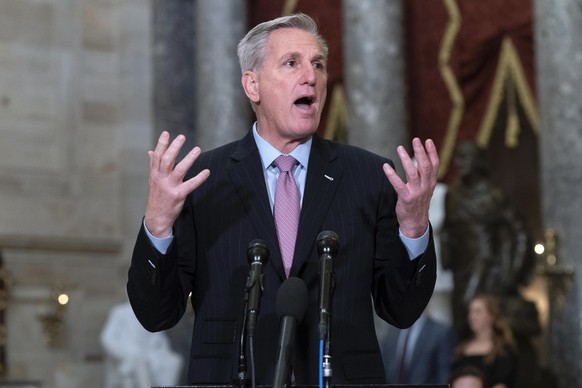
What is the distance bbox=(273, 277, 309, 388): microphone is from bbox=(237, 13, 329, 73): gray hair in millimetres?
857

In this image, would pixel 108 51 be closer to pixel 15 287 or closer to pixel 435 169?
pixel 15 287

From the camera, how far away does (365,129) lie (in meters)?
12.8

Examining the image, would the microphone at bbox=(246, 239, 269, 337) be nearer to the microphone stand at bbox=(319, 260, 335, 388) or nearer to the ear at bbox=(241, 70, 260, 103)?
the microphone stand at bbox=(319, 260, 335, 388)

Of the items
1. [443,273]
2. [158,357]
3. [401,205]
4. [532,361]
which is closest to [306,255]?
[401,205]

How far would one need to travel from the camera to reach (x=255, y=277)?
10.6 feet

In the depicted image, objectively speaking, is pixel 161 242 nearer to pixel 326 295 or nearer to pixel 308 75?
pixel 326 295

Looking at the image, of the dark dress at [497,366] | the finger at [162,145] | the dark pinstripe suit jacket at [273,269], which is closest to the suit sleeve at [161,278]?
the dark pinstripe suit jacket at [273,269]

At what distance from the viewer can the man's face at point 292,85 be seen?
145 inches

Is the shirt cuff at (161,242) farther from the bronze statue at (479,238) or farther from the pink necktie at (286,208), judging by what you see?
the bronze statue at (479,238)

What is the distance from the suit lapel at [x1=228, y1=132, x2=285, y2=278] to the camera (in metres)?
3.59

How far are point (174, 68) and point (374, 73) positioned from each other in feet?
11.5

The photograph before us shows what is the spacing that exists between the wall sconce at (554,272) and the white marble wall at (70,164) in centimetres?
696

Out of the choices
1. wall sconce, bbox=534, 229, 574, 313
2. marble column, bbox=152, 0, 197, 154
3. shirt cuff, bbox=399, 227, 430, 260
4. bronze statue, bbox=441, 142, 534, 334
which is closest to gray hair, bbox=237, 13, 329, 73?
shirt cuff, bbox=399, 227, 430, 260

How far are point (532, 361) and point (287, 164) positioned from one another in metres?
7.58
